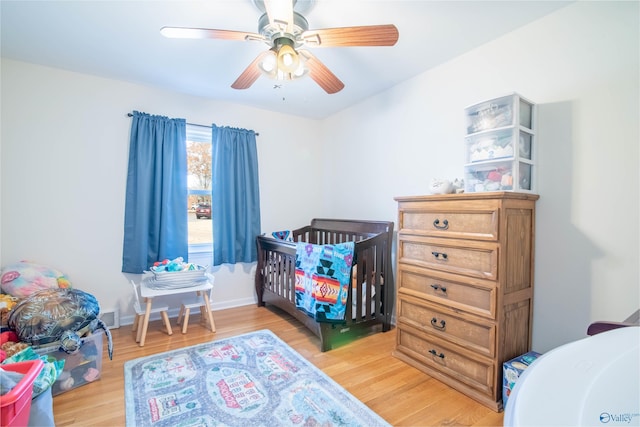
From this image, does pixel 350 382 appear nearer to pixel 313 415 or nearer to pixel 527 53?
pixel 313 415

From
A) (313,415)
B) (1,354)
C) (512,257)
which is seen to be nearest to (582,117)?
(512,257)

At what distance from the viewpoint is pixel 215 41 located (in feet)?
6.62

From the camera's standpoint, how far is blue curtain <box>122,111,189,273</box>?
8.99 ft

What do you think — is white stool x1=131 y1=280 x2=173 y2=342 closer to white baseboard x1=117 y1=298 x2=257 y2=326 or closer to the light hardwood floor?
the light hardwood floor

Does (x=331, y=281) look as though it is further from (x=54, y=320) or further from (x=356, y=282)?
(x=54, y=320)

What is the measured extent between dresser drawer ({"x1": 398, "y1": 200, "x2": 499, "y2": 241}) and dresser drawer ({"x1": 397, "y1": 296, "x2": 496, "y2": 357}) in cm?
47

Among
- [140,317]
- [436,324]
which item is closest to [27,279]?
[140,317]

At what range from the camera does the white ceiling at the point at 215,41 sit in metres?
1.69

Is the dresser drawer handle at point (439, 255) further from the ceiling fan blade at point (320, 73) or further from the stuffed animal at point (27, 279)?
the stuffed animal at point (27, 279)

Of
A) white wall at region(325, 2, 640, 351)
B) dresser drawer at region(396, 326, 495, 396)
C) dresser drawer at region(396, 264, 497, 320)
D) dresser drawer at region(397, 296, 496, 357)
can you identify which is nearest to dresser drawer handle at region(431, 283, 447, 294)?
dresser drawer at region(396, 264, 497, 320)

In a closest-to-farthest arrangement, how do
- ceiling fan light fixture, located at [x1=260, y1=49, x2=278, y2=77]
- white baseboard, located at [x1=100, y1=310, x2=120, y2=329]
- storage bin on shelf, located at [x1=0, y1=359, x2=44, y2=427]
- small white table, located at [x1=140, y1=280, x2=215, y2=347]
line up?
storage bin on shelf, located at [x1=0, y1=359, x2=44, y2=427], ceiling fan light fixture, located at [x1=260, y1=49, x2=278, y2=77], small white table, located at [x1=140, y1=280, x2=215, y2=347], white baseboard, located at [x1=100, y1=310, x2=120, y2=329]

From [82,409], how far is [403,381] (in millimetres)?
1813

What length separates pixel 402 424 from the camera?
4.78 feet

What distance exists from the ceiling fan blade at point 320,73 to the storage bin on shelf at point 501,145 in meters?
0.89
